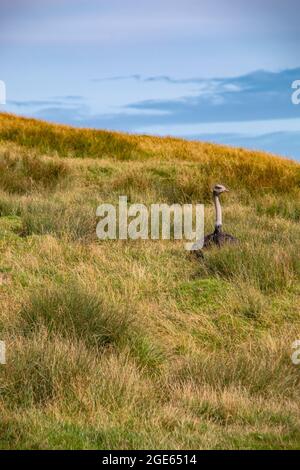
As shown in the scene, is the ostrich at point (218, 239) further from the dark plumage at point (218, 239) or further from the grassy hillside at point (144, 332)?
the grassy hillside at point (144, 332)

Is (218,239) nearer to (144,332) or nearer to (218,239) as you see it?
(218,239)

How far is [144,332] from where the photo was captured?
6.84m

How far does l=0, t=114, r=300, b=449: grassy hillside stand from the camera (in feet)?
16.4

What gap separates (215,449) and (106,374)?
124 centimetres

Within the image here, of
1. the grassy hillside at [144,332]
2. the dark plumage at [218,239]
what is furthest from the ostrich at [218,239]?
the grassy hillside at [144,332]

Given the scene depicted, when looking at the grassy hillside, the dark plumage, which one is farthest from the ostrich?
the grassy hillside

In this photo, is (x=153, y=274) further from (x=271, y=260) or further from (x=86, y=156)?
(x=86, y=156)

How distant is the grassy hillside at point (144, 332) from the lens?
16.4ft

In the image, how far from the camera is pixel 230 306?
8.10 metres

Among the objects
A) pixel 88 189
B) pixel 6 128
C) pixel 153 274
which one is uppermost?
pixel 6 128

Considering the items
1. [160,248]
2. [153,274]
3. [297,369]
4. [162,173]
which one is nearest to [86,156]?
[162,173]

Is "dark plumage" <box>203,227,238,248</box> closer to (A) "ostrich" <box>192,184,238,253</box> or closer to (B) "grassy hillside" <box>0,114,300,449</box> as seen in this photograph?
(A) "ostrich" <box>192,184,238,253</box>

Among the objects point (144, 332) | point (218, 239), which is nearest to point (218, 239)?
point (218, 239)

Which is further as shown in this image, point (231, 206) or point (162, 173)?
point (162, 173)
